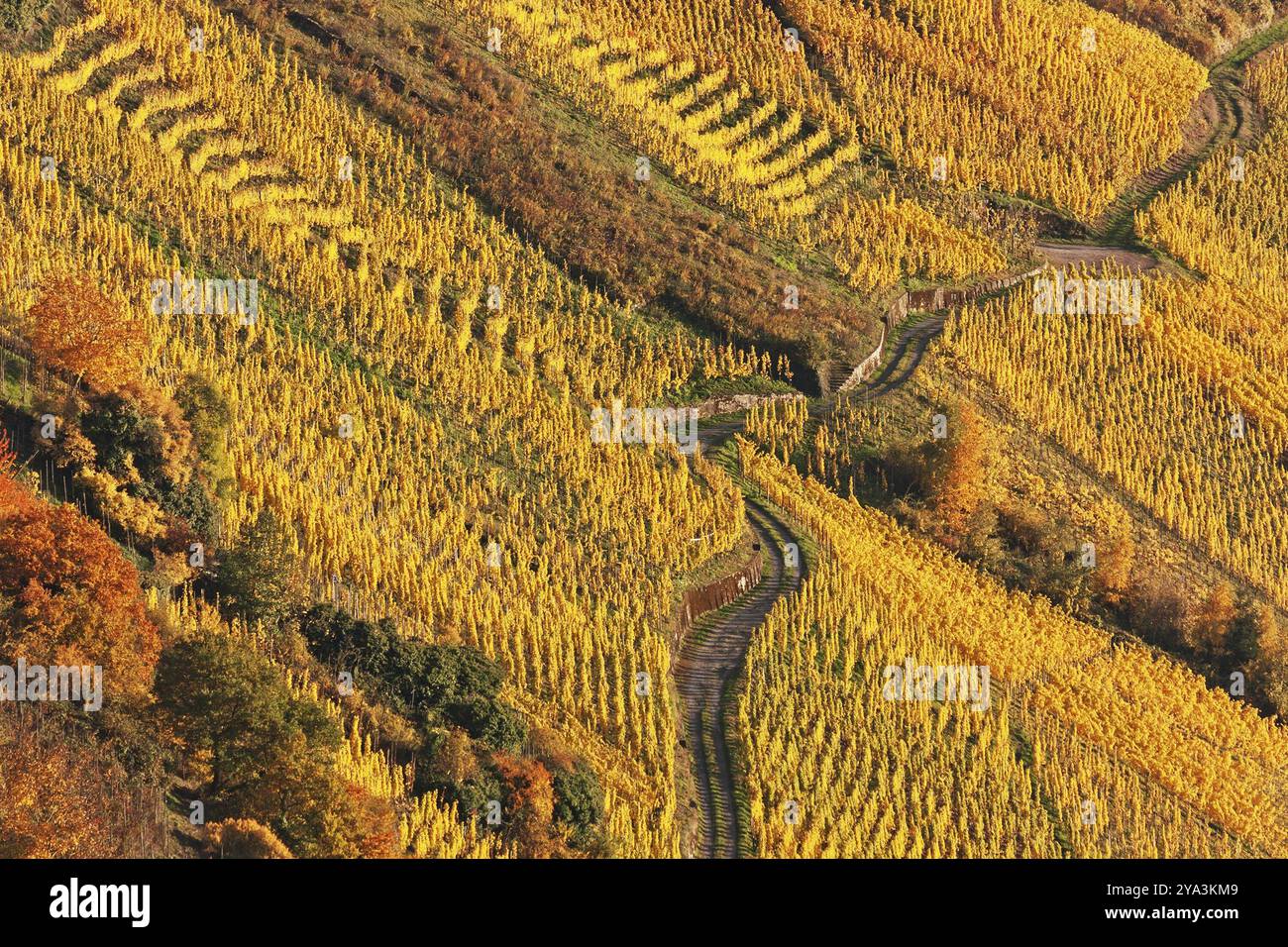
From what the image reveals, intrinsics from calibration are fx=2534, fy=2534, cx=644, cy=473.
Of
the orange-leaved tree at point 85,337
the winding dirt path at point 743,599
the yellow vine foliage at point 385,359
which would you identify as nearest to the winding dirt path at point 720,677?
the winding dirt path at point 743,599

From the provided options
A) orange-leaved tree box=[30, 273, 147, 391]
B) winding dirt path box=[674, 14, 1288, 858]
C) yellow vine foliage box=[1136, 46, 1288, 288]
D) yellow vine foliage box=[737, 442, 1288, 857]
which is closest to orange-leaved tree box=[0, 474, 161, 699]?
→ orange-leaved tree box=[30, 273, 147, 391]

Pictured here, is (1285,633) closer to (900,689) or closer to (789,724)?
(900,689)

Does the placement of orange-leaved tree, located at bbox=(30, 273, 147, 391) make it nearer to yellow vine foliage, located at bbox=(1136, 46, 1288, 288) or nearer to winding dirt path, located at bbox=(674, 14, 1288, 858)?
winding dirt path, located at bbox=(674, 14, 1288, 858)

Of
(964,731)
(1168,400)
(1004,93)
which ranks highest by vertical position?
(1004,93)

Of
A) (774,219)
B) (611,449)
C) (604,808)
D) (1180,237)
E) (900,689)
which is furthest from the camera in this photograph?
(1180,237)

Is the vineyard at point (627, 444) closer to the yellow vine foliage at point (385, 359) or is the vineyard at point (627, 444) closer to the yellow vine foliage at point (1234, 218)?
the yellow vine foliage at point (385, 359)

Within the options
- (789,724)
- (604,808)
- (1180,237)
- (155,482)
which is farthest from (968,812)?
(1180,237)

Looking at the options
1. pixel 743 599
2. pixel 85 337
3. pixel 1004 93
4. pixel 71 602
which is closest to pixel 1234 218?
pixel 1004 93

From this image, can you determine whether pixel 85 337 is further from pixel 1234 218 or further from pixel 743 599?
pixel 1234 218
